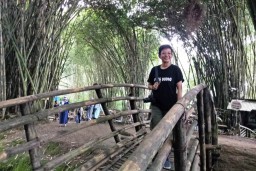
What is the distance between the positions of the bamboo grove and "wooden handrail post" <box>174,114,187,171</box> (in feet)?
9.56

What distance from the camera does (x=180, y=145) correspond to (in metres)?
1.36

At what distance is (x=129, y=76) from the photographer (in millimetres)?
8344

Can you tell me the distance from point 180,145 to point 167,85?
1.03 metres

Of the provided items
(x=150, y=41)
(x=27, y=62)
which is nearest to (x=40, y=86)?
(x=27, y=62)

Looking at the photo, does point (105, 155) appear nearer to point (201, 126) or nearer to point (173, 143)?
point (201, 126)

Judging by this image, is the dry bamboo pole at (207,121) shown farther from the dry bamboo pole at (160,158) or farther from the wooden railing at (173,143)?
the dry bamboo pole at (160,158)

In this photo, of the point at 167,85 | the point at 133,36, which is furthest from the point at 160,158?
the point at 133,36

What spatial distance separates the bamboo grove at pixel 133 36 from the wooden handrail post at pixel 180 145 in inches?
115

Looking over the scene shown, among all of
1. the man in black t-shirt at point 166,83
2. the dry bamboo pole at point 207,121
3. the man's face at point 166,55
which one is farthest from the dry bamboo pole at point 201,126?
the man's face at point 166,55

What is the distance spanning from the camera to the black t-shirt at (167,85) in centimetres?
234

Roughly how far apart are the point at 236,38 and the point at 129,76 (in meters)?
3.31

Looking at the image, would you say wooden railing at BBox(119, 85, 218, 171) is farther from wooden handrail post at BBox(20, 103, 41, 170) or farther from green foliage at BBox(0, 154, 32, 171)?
green foliage at BBox(0, 154, 32, 171)

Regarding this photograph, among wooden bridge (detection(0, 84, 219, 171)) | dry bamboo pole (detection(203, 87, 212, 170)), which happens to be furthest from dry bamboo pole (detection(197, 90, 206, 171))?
dry bamboo pole (detection(203, 87, 212, 170))

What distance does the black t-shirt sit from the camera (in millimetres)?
2340
